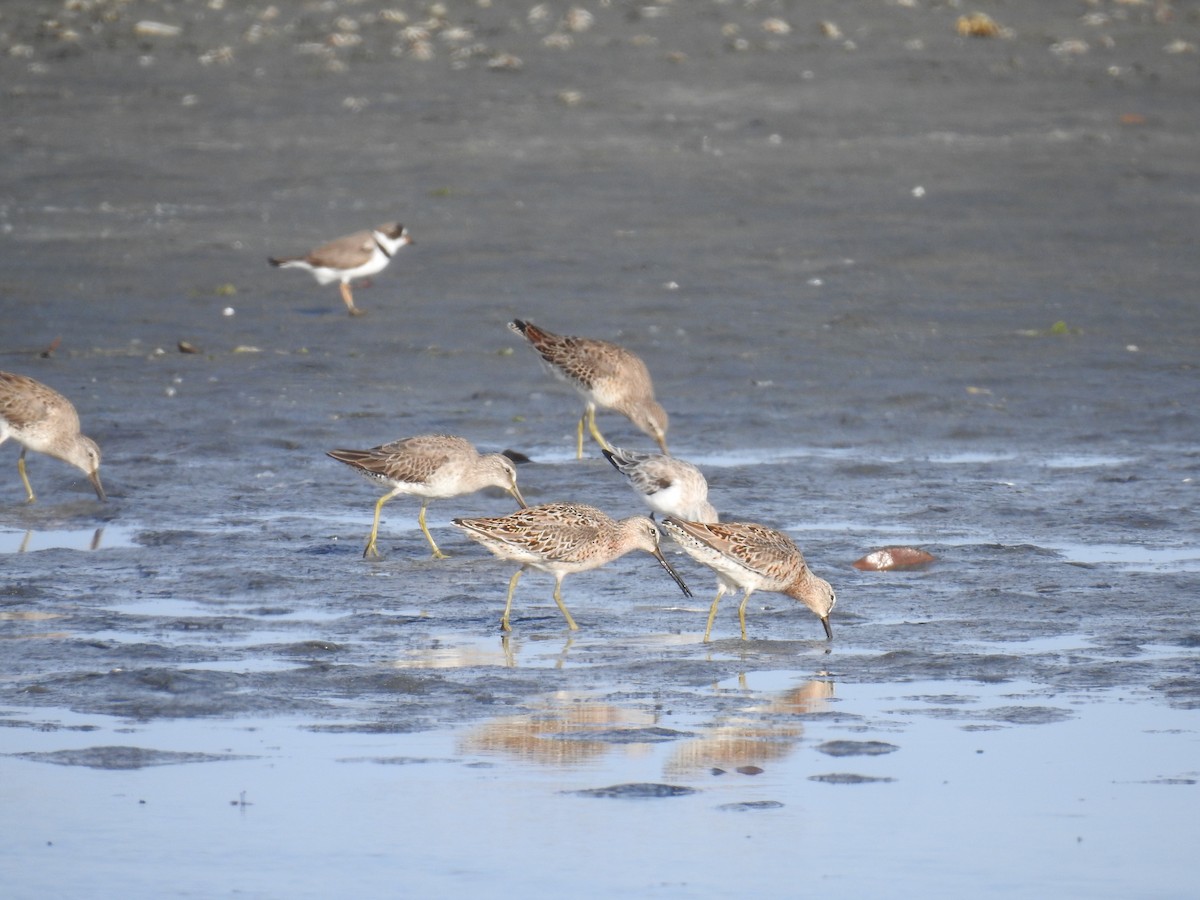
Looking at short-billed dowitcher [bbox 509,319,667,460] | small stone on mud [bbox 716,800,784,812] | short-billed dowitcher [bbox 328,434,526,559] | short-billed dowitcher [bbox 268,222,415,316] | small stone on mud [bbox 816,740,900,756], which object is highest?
small stone on mud [bbox 716,800,784,812]

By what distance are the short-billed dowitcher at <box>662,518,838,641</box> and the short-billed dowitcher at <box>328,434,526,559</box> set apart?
6.90 feet

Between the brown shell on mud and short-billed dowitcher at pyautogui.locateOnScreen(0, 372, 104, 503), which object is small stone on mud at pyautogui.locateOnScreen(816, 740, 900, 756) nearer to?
the brown shell on mud

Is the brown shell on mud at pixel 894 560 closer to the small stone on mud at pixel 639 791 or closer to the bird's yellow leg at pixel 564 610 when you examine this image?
the bird's yellow leg at pixel 564 610

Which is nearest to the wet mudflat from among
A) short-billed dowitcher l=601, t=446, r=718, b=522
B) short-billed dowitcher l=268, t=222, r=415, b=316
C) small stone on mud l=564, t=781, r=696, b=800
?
small stone on mud l=564, t=781, r=696, b=800

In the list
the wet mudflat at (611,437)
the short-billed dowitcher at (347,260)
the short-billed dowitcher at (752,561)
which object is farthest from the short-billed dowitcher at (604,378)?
the short-billed dowitcher at (752,561)

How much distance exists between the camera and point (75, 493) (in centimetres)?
1268

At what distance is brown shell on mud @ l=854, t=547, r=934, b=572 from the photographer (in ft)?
34.3

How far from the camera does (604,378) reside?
46.4 ft

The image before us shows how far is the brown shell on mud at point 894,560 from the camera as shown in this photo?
10461 millimetres

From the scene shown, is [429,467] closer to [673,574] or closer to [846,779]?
[673,574]

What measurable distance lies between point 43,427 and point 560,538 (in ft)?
14.3

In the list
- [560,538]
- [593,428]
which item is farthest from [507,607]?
[593,428]

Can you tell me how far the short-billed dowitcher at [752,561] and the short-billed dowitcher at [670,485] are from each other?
1407 mm

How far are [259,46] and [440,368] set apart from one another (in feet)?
41.0
